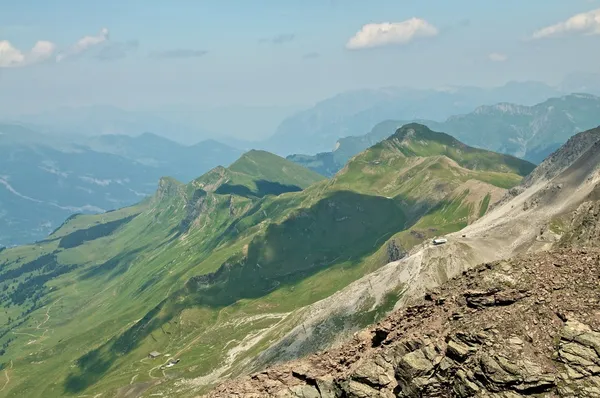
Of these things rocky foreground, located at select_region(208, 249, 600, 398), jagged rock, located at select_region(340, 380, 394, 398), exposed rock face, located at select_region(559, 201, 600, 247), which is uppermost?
rocky foreground, located at select_region(208, 249, 600, 398)

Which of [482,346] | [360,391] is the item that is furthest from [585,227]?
[360,391]

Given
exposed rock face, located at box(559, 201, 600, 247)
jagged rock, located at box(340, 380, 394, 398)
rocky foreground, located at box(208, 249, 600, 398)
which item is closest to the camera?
rocky foreground, located at box(208, 249, 600, 398)

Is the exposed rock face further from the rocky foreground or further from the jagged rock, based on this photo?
the jagged rock

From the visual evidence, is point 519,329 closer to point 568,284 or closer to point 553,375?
point 553,375

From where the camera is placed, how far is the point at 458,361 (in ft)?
148

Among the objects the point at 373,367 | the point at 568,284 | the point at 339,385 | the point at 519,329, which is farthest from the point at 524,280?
the point at 339,385

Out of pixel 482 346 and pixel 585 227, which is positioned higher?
pixel 482 346

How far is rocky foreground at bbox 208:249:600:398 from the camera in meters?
41.4

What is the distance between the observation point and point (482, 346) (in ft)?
146

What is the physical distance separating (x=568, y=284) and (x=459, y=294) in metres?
11.7

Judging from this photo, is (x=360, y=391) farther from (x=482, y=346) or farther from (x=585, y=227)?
(x=585, y=227)


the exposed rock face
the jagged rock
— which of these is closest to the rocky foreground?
the jagged rock

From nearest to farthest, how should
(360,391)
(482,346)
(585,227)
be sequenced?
(482,346), (360,391), (585,227)

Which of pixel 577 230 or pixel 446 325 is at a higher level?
pixel 446 325
